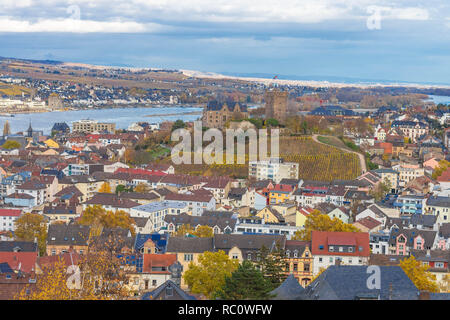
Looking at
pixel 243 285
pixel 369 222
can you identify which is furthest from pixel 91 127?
pixel 243 285

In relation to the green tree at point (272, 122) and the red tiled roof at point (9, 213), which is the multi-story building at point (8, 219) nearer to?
the red tiled roof at point (9, 213)

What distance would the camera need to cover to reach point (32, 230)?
15.1m

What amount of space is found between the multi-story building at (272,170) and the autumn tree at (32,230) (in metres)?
11.7

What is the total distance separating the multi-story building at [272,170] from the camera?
26344 mm

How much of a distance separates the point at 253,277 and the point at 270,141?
24685mm

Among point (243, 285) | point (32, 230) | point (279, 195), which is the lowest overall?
point (279, 195)

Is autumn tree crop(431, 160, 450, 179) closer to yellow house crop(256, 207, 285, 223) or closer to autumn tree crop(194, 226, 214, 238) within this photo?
yellow house crop(256, 207, 285, 223)

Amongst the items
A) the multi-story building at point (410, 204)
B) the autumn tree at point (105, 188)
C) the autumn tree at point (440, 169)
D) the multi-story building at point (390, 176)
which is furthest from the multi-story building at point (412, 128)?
the autumn tree at point (105, 188)

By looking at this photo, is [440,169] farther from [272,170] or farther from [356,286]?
[356,286]

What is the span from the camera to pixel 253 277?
8.35 metres

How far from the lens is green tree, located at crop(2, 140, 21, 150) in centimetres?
3562

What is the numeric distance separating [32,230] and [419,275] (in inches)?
348
